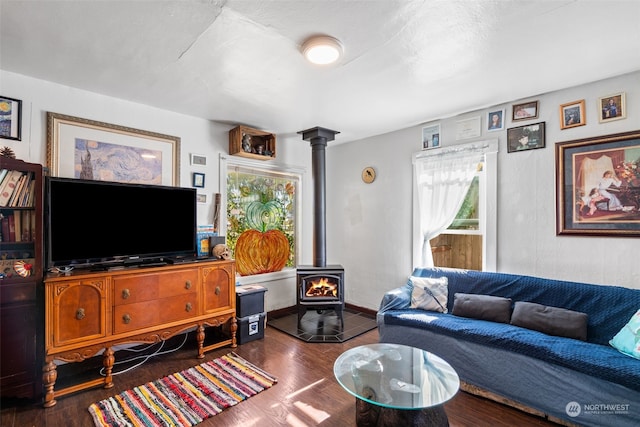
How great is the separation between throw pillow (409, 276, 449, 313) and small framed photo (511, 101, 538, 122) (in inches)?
67.8

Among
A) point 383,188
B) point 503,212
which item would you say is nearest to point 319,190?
point 383,188

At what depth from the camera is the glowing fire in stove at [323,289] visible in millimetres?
3627

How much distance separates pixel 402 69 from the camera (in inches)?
90.5

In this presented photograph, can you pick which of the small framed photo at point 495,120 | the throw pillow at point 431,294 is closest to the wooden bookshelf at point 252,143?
the throw pillow at point 431,294

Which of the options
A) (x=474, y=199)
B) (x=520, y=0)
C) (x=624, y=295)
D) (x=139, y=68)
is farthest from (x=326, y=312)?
(x=520, y=0)

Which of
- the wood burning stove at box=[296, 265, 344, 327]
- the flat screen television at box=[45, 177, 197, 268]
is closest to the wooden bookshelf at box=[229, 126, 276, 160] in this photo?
the flat screen television at box=[45, 177, 197, 268]

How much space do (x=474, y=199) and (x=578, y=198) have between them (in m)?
0.86

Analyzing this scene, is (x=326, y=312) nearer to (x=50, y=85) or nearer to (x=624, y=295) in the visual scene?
(x=624, y=295)

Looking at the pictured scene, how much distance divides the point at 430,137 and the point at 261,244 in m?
2.50

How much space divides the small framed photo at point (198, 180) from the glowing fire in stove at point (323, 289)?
1735 mm

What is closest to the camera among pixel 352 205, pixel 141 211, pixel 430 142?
pixel 141 211

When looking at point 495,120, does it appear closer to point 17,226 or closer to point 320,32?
point 320,32

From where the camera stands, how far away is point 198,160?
11.1ft

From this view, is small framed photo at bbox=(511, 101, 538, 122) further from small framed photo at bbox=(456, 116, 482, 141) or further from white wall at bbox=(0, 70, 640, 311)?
small framed photo at bbox=(456, 116, 482, 141)
